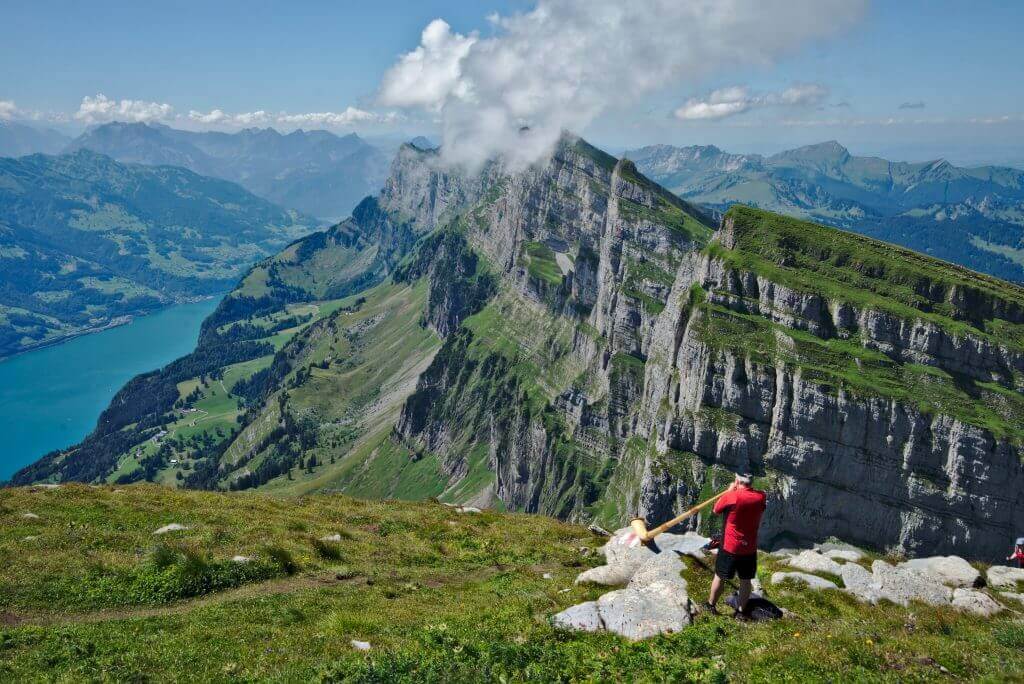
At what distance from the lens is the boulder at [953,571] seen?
25.2 meters

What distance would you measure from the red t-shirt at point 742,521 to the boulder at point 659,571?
2.79 m

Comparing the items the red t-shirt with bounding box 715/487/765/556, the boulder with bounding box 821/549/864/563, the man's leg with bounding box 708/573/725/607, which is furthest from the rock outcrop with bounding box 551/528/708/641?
the boulder with bounding box 821/549/864/563

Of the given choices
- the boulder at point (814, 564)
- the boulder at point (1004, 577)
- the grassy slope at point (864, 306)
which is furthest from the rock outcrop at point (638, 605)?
the grassy slope at point (864, 306)

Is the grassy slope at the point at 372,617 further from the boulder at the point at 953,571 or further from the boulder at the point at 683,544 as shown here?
the boulder at the point at 953,571

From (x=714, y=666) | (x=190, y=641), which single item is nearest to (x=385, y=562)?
(x=190, y=641)

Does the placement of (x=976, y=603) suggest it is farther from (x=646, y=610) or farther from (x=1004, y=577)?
(x=646, y=610)

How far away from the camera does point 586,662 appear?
640 inches

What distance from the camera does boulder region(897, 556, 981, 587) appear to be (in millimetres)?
25188

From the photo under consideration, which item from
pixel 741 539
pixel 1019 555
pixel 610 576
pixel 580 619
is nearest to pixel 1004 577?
pixel 1019 555

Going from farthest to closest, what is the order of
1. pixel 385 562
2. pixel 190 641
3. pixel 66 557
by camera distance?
pixel 385 562 < pixel 66 557 < pixel 190 641

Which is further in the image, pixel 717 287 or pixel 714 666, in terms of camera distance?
pixel 717 287

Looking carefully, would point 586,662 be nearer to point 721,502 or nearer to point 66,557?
point 721,502

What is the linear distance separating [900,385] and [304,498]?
127914 millimetres

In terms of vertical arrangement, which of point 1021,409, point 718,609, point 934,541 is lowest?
point 934,541
